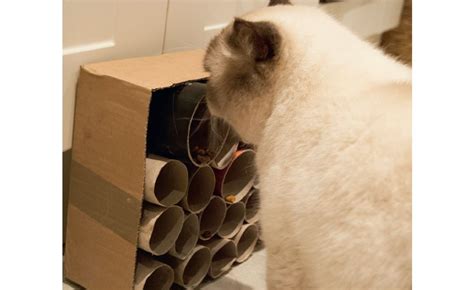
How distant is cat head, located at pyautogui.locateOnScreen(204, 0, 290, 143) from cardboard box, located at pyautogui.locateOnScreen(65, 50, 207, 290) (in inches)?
6.7

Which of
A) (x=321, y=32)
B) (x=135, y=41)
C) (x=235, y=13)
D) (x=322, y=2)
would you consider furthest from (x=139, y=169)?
(x=322, y=2)

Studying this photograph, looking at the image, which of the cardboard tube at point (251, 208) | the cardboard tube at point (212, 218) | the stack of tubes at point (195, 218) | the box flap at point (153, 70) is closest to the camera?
the box flap at point (153, 70)

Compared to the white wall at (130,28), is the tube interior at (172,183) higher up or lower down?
lower down

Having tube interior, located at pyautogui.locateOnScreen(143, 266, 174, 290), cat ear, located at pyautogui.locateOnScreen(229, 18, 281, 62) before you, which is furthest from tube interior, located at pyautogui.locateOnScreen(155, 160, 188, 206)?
cat ear, located at pyautogui.locateOnScreen(229, 18, 281, 62)

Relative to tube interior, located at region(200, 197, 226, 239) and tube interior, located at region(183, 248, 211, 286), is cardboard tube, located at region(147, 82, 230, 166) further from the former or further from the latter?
tube interior, located at region(183, 248, 211, 286)

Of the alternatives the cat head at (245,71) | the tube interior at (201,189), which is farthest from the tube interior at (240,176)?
the cat head at (245,71)

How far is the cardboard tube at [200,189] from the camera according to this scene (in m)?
1.52

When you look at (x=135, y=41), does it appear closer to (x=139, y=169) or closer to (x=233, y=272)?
(x=139, y=169)

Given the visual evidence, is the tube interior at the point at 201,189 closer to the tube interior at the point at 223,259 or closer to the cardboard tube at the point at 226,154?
the cardboard tube at the point at 226,154

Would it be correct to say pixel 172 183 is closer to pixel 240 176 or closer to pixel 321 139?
pixel 240 176

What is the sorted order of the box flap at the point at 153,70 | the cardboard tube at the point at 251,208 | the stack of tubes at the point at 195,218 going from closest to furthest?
the box flap at the point at 153,70, the stack of tubes at the point at 195,218, the cardboard tube at the point at 251,208

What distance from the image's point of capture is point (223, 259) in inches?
67.3
